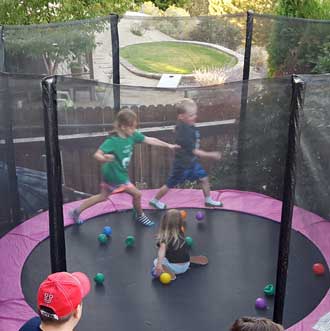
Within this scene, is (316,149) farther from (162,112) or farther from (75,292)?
(75,292)

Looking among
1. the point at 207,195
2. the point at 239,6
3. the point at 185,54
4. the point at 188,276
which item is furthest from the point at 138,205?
the point at 239,6

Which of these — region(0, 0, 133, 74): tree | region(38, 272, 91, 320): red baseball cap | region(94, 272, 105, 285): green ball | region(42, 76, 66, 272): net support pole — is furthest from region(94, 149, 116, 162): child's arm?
region(0, 0, 133, 74): tree

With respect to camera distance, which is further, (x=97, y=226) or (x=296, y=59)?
(x=296, y=59)

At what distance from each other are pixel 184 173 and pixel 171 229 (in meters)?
0.34

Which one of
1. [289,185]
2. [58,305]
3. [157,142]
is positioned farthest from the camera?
[157,142]

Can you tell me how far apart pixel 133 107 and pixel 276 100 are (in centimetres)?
74

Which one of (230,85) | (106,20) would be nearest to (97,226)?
(230,85)

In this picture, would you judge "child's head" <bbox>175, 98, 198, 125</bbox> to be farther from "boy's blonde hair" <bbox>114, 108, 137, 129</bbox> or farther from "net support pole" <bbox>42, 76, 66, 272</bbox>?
"net support pole" <bbox>42, 76, 66, 272</bbox>

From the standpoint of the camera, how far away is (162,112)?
2719mm

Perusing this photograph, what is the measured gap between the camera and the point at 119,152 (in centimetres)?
275

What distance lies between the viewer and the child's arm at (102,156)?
2.75 meters

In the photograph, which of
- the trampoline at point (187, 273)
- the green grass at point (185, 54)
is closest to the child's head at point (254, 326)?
the trampoline at point (187, 273)

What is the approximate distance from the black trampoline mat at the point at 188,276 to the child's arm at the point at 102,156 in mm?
677

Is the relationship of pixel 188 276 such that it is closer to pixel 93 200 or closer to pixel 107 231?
pixel 107 231
